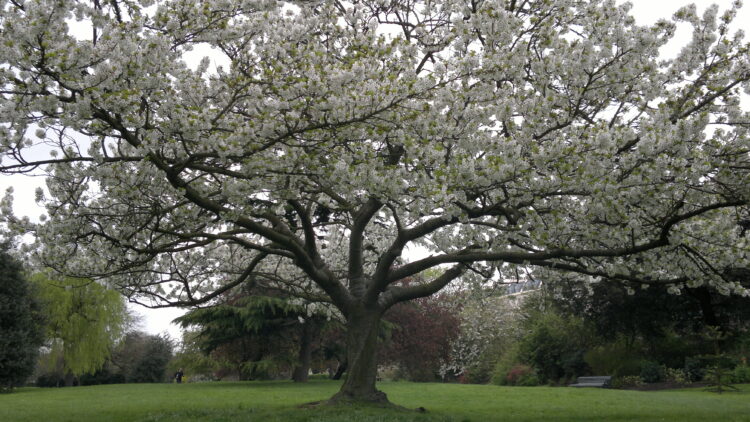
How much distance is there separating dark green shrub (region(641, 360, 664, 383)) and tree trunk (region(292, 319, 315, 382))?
13.9 metres

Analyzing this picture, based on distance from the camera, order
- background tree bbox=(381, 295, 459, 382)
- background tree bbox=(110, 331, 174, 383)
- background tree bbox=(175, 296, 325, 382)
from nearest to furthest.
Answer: background tree bbox=(175, 296, 325, 382) → background tree bbox=(381, 295, 459, 382) → background tree bbox=(110, 331, 174, 383)

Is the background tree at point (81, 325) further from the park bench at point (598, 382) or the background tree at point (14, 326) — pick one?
the park bench at point (598, 382)

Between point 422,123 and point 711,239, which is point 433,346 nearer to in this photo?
point 711,239

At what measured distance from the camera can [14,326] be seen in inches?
861

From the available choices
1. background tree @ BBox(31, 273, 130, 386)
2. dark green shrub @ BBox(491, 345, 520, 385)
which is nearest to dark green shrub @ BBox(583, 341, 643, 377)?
dark green shrub @ BBox(491, 345, 520, 385)

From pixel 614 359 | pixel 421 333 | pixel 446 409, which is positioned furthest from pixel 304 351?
pixel 446 409

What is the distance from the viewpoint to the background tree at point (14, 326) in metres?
21.3

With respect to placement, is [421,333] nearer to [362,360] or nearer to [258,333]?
[258,333]

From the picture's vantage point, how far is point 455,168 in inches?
310

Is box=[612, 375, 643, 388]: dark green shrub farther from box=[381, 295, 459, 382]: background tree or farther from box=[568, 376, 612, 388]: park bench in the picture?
box=[381, 295, 459, 382]: background tree

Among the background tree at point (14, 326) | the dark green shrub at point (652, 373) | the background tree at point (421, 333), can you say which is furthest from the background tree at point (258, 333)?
the dark green shrub at point (652, 373)

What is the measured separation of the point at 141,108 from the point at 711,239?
944 centimetres

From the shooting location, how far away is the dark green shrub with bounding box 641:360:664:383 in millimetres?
21656

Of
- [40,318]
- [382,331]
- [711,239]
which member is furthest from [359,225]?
[40,318]
